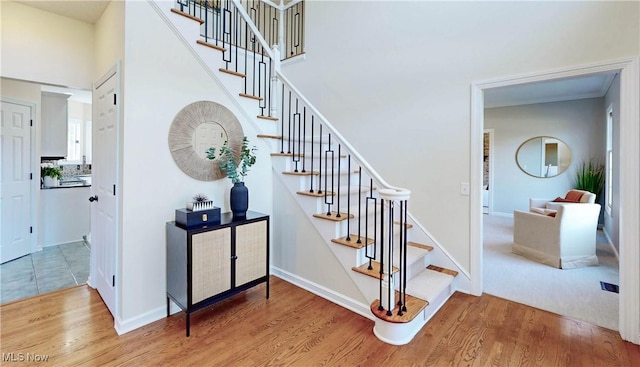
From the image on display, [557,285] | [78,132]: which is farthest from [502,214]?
[78,132]

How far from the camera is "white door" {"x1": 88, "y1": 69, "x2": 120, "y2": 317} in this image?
2.46m

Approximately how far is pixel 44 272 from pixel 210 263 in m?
2.65

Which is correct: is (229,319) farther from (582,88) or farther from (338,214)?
(582,88)

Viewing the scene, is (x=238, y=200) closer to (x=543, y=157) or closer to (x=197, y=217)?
(x=197, y=217)

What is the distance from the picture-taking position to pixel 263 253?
2846 mm

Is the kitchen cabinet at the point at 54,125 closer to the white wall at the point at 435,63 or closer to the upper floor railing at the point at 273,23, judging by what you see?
the upper floor railing at the point at 273,23

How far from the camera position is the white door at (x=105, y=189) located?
2461 mm

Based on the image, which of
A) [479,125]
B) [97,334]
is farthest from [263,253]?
[479,125]

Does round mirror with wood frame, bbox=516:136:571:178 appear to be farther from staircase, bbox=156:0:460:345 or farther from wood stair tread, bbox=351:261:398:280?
wood stair tread, bbox=351:261:398:280

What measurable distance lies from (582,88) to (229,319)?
700 cm

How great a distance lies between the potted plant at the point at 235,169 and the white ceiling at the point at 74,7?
170 cm

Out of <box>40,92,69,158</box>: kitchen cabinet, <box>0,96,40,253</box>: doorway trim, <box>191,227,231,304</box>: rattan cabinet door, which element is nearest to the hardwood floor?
<box>191,227,231,304</box>: rattan cabinet door

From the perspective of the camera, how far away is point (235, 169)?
2805 mm

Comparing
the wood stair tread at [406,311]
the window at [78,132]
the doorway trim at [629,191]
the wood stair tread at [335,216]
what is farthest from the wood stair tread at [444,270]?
the window at [78,132]
